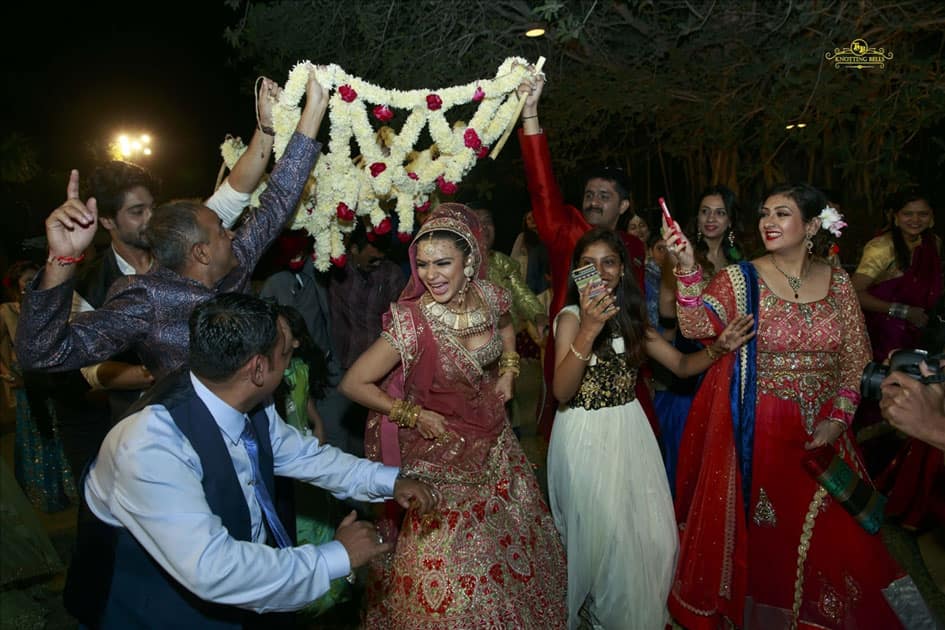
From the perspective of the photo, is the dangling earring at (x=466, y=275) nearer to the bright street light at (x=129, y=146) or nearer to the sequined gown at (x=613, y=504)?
the sequined gown at (x=613, y=504)

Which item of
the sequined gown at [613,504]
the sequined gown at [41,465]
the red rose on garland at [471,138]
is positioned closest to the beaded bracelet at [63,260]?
the red rose on garland at [471,138]

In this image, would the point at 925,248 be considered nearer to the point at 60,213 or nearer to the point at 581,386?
the point at 581,386

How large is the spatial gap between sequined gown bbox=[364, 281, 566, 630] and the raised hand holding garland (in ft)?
2.26

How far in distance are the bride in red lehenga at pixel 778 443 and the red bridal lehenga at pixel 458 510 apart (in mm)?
707

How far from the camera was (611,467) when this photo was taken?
313 cm

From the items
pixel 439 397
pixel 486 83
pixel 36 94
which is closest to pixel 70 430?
pixel 439 397

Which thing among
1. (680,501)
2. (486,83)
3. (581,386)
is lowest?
(680,501)

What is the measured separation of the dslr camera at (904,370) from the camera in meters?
2.03

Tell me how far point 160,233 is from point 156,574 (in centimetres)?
122

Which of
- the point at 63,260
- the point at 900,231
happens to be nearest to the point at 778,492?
the point at 63,260

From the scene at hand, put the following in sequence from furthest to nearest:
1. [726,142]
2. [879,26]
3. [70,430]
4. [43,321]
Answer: [726,142], [879,26], [70,430], [43,321]

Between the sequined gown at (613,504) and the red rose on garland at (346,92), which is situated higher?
the red rose on garland at (346,92)

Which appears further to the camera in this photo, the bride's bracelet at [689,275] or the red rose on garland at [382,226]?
the red rose on garland at [382,226]

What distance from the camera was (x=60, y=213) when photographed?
2.21 meters
